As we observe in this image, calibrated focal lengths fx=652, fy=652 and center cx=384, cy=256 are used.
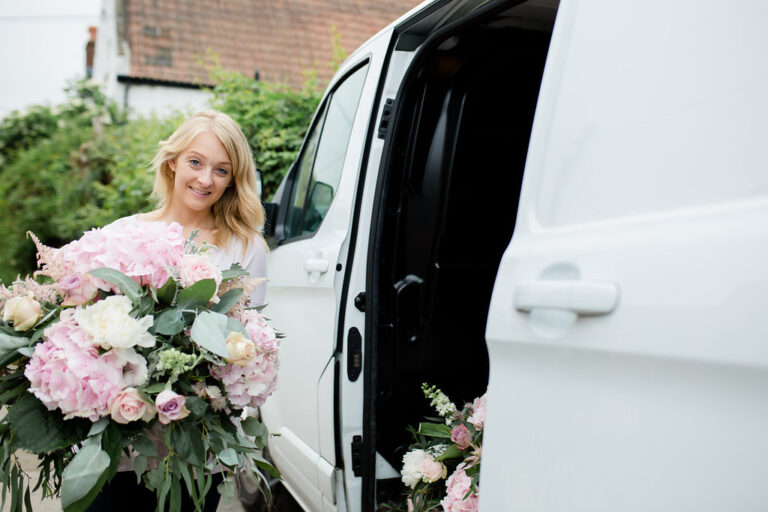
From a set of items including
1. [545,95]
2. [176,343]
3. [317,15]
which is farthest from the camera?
[317,15]

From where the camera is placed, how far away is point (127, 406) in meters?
1.43

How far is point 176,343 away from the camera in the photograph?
1.61 m

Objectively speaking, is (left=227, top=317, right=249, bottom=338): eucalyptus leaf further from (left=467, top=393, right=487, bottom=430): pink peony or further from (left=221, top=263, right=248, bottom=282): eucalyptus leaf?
(left=467, top=393, right=487, bottom=430): pink peony

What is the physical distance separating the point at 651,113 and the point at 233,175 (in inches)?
63.0

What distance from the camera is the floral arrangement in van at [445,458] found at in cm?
204

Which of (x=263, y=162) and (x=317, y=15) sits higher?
(x=317, y=15)

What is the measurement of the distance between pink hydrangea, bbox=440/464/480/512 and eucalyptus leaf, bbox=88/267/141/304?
1.10m

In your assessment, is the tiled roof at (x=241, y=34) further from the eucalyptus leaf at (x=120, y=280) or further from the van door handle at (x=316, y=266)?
the eucalyptus leaf at (x=120, y=280)

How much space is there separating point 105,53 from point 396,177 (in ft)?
59.6

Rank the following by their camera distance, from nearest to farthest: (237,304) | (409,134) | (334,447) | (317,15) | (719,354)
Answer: (719,354) → (237,304) → (334,447) → (409,134) → (317,15)

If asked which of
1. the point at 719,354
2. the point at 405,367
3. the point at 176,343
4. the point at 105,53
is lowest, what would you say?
the point at 405,367

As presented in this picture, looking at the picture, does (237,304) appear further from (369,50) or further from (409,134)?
(369,50)

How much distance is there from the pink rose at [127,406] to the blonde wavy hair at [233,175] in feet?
3.13

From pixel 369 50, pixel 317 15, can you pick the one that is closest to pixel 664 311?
pixel 369 50
